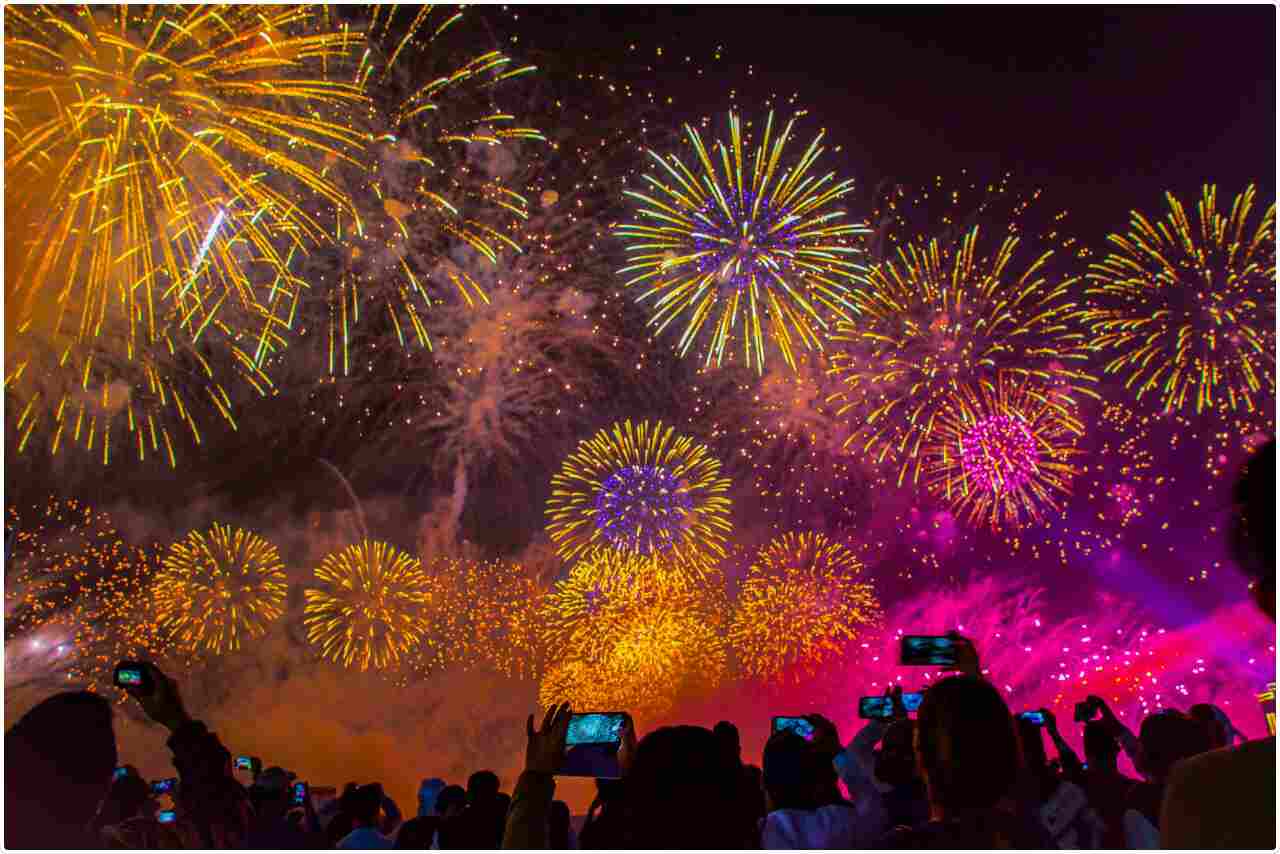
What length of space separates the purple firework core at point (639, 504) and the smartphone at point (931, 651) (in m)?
16.4

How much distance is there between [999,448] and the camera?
20.0 m

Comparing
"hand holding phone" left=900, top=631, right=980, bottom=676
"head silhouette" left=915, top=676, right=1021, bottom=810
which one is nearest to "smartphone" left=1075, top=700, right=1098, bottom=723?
"hand holding phone" left=900, top=631, right=980, bottom=676

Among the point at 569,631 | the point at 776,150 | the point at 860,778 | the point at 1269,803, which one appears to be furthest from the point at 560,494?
the point at 1269,803

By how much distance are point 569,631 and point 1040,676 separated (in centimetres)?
1387

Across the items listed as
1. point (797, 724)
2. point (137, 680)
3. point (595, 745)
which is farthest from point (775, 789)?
point (137, 680)


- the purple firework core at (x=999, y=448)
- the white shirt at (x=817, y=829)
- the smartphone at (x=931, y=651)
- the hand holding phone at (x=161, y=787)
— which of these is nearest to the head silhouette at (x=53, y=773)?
the white shirt at (x=817, y=829)

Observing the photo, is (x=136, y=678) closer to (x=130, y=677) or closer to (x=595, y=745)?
(x=130, y=677)

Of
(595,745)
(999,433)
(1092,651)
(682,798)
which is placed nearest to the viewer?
(682,798)

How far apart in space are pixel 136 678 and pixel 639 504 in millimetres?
18114

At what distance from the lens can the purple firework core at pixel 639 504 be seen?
21.8 metres

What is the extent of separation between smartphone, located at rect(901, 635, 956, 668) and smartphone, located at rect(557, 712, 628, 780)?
1.67m

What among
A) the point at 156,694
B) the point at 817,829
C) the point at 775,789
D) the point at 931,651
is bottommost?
the point at 817,829

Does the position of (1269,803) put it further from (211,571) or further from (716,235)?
(211,571)

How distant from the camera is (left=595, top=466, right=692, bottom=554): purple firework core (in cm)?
2178
